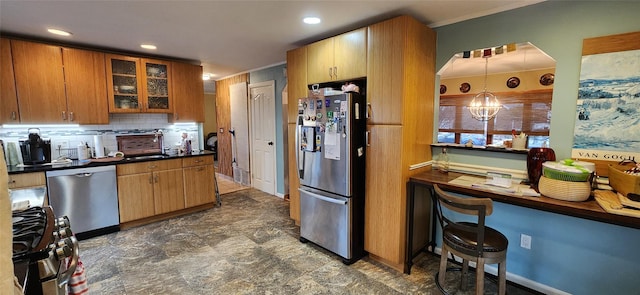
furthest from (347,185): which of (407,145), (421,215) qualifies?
(421,215)

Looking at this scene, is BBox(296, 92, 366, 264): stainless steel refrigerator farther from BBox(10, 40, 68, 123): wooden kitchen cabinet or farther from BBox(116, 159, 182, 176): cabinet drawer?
BBox(10, 40, 68, 123): wooden kitchen cabinet

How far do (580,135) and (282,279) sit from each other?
2583 millimetres

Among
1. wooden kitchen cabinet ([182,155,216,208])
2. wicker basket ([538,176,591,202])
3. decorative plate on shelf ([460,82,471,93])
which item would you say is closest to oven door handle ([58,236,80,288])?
wicker basket ([538,176,591,202])

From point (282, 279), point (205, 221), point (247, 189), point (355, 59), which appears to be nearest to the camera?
point (282, 279)

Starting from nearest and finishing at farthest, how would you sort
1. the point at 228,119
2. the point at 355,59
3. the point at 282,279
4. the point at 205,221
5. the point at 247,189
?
1. the point at 282,279
2. the point at 355,59
3. the point at 205,221
4. the point at 247,189
5. the point at 228,119

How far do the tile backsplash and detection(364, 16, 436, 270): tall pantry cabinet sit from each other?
324cm

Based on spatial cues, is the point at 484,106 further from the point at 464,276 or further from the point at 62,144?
the point at 62,144

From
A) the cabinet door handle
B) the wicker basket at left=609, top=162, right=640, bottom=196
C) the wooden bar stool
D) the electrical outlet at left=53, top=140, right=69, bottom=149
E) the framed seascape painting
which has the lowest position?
the wooden bar stool

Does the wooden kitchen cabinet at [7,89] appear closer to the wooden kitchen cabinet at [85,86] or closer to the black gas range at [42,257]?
the wooden kitchen cabinet at [85,86]

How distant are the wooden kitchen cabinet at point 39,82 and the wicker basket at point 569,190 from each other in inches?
189

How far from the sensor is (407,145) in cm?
242

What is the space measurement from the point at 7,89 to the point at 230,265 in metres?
2.99

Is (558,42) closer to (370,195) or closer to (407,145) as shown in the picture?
(407,145)

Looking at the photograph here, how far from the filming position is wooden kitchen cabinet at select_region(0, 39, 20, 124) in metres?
2.85
